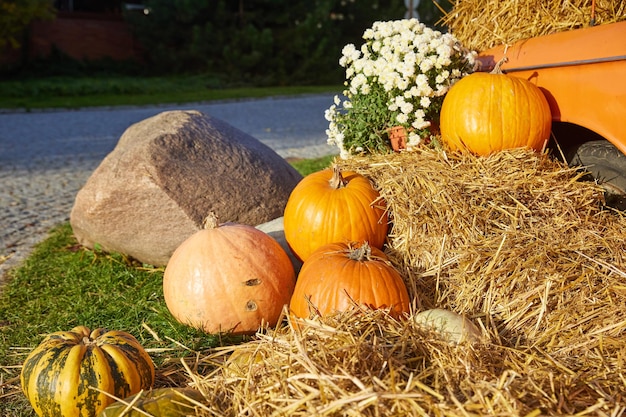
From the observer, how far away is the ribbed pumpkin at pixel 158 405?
2379 mm

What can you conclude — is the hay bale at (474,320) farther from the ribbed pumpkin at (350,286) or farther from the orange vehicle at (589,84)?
the orange vehicle at (589,84)

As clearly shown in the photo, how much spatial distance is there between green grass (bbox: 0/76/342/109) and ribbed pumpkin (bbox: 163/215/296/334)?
48.0 ft

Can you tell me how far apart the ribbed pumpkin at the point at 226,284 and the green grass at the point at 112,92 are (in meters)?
14.6

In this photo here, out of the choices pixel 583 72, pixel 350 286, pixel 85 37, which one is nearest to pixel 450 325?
pixel 350 286

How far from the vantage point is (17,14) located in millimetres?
20797

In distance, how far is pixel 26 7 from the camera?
Answer: 20859 mm

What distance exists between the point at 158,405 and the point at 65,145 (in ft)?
31.2

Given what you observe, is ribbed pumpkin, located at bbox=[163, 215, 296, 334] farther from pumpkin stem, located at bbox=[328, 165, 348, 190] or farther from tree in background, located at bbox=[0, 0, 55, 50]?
tree in background, located at bbox=[0, 0, 55, 50]

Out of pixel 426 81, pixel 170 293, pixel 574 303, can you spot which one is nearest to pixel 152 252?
pixel 170 293

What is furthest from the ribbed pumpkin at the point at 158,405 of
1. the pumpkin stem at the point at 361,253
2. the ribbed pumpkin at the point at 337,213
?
the ribbed pumpkin at the point at 337,213

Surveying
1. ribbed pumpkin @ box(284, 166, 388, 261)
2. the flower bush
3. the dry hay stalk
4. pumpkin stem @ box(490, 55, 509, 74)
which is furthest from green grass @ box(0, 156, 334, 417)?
the dry hay stalk

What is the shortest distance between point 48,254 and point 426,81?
3.51 metres

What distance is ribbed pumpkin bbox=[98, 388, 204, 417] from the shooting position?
2.38 metres

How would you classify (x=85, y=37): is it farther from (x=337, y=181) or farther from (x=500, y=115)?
(x=500, y=115)
